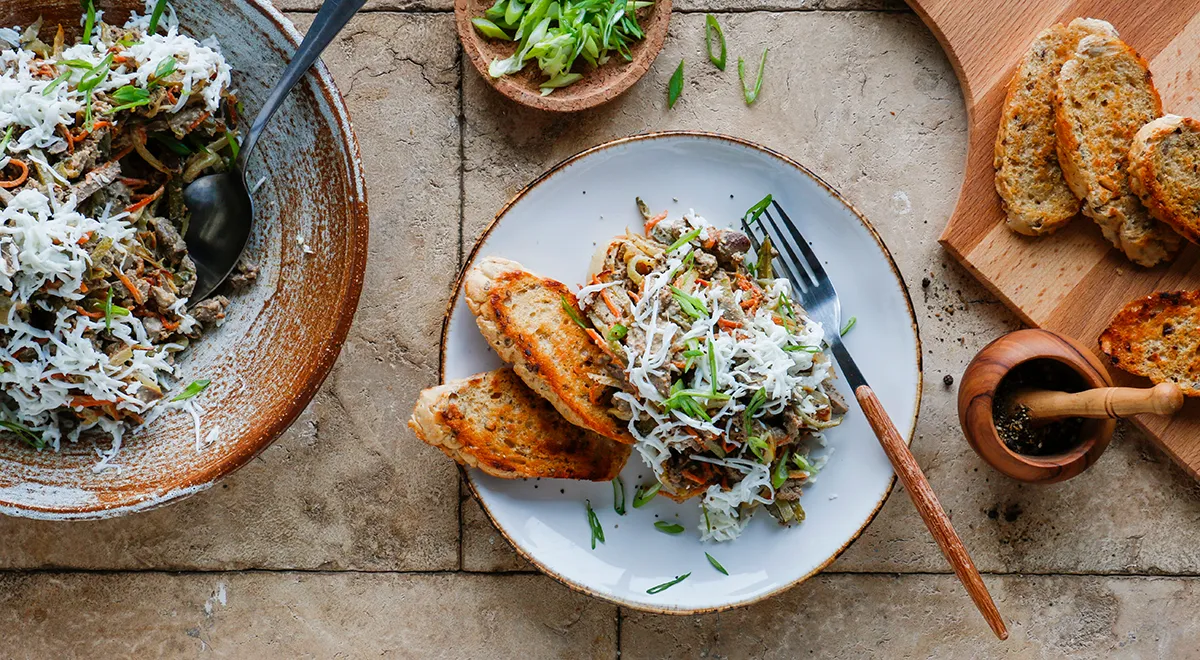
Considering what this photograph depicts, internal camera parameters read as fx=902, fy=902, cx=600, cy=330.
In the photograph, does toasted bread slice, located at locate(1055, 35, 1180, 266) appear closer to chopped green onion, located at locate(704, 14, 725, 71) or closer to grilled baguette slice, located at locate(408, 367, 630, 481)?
chopped green onion, located at locate(704, 14, 725, 71)

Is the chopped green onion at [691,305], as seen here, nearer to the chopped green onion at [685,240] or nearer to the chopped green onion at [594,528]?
the chopped green onion at [685,240]

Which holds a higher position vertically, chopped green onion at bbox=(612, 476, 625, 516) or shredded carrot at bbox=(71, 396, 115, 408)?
shredded carrot at bbox=(71, 396, 115, 408)

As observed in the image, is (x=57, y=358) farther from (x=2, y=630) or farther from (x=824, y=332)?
(x=824, y=332)

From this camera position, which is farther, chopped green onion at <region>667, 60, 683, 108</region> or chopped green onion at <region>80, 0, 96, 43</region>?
chopped green onion at <region>667, 60, 683, 108</region>

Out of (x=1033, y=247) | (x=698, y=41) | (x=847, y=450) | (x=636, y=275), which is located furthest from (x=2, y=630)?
(x=1033, y=247)

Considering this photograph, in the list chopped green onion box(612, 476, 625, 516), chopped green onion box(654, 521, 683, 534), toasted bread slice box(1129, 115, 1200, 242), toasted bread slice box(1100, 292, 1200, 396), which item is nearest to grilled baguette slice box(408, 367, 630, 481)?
chopped green onion box(612, 476, 625, 516)

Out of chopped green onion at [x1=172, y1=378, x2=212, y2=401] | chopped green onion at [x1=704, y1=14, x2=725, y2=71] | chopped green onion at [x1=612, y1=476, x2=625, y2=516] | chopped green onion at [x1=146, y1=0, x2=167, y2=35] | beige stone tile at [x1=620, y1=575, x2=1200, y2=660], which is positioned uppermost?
chopped green onion at [x1=704, y1=14, x2=725, y2=71]

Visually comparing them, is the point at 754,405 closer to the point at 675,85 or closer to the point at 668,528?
the point at 668,528

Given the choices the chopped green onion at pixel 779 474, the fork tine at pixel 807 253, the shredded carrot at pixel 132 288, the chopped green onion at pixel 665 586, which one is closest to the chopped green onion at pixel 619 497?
the chopped green onion at pixel 665 586
